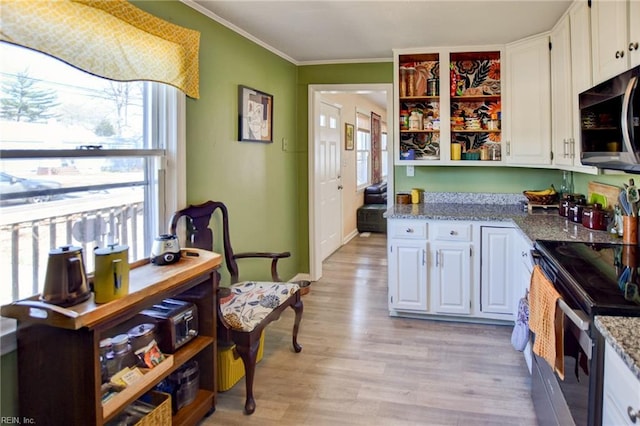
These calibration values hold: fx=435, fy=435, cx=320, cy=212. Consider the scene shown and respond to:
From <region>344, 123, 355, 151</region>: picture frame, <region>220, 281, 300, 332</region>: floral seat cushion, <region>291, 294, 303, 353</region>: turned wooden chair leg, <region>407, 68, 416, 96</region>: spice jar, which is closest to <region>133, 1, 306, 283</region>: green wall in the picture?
<region>220, 281, 300, 332</region>: floral seat cushion

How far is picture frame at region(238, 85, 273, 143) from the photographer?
10.9 ft

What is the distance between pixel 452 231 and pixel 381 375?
132 centimetres

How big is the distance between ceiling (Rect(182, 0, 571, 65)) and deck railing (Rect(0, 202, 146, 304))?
1.45 m

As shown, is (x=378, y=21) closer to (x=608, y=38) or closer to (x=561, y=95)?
(x=561, y=95)

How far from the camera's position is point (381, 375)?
2703 millimetres

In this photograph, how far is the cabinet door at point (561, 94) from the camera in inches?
111

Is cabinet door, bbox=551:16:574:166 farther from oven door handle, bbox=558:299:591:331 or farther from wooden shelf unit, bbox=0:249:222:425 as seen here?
wooden shelf unit, bbox=0:249:222:425

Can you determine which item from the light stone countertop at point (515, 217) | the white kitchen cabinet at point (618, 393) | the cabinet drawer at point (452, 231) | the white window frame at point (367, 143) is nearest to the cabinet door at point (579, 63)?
the light stone countertop at point (515, 217)

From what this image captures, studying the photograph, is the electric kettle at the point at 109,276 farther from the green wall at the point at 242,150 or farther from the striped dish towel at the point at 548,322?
the striped dish towel at the point at 548,322

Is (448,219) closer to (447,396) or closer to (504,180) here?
(504,180)

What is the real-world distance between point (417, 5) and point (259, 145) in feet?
5.41

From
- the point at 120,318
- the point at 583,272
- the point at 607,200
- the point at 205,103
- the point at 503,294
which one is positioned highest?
the point at 205,103

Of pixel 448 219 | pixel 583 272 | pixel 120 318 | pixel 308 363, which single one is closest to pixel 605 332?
pixel 583 272

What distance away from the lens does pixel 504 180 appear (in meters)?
4.03
